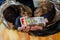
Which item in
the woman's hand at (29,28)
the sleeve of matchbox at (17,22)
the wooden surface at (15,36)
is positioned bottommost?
the wooden surface at (15,36)

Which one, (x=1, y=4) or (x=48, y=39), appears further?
(x=1, y=4)

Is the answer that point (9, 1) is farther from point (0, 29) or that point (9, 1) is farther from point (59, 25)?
point (59, 25)

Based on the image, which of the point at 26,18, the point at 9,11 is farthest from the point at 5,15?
the point at 26,18

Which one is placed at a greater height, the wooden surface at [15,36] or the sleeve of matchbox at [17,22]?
the sleeve of matchbox at [17,22]

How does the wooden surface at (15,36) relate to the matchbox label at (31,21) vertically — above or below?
below

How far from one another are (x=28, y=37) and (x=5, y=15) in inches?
10.4

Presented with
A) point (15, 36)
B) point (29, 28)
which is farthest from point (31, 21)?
point (15, 36)

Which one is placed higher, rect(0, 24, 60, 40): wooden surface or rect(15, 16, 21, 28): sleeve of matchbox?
rect(15, 16, 21, 28): sleeve of matchbox

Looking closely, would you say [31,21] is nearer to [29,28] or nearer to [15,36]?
[29,28]

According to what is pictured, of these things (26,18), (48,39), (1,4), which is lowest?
(48,39)

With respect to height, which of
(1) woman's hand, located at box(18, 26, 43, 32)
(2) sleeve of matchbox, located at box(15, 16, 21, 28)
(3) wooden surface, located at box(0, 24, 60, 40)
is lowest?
(3) wooden surface, located at box(0, 24, 60, 40)

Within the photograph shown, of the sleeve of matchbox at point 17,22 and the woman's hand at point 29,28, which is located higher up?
the sleeve of matchbox at point 17,22

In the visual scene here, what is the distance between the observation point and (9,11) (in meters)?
1.32

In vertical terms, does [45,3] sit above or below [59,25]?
above
